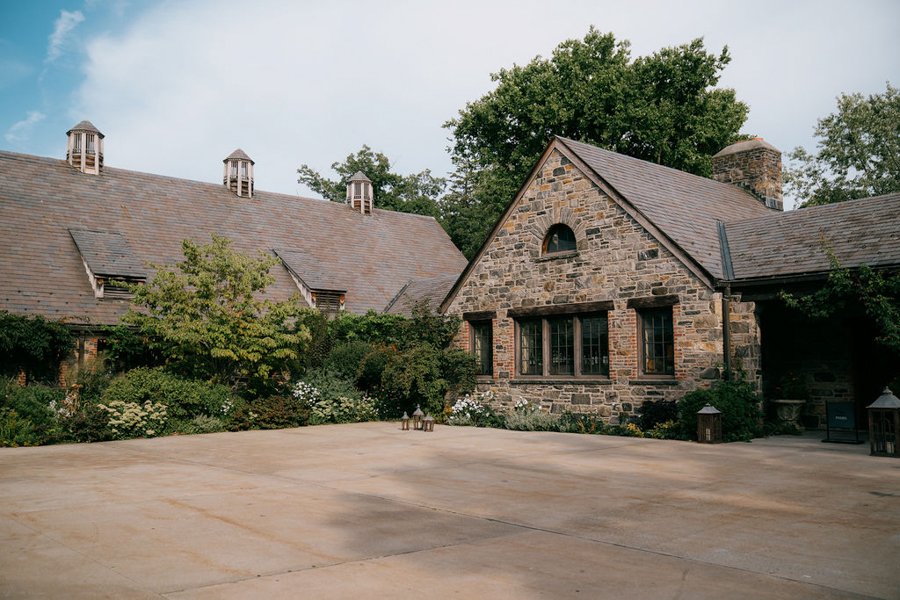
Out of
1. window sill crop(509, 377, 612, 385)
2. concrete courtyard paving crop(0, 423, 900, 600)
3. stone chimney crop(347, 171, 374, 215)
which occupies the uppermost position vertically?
stone chimney crop(347, 171, 374, 215)

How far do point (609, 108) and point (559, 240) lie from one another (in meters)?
15.1

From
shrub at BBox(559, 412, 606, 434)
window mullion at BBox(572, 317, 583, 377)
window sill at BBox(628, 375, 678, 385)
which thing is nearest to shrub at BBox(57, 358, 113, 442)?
shrub at BBox(559, 412, 606, 434)

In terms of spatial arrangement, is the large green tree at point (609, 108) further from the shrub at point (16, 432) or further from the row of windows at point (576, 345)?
the shrub at point (16, 432)

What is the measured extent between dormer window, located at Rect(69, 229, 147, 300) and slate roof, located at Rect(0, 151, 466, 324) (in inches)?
5.8

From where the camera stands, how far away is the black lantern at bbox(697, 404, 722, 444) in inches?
545

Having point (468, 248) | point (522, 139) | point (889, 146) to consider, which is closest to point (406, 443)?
point (522, 139)

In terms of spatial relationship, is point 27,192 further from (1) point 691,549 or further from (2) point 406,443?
(1) point 691,549

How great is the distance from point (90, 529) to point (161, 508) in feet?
3.64

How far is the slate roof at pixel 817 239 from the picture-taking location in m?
14.3

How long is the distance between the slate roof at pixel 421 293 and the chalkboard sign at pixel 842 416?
39.4 feet

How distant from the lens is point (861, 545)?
623 centimetres

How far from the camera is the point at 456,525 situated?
714 cm

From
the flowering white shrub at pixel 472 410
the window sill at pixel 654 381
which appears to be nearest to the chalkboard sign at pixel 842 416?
the window sill at pixel 654 381

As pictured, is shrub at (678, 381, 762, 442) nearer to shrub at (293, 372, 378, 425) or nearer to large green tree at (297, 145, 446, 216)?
shrub at (293, 372, 378, 425)
